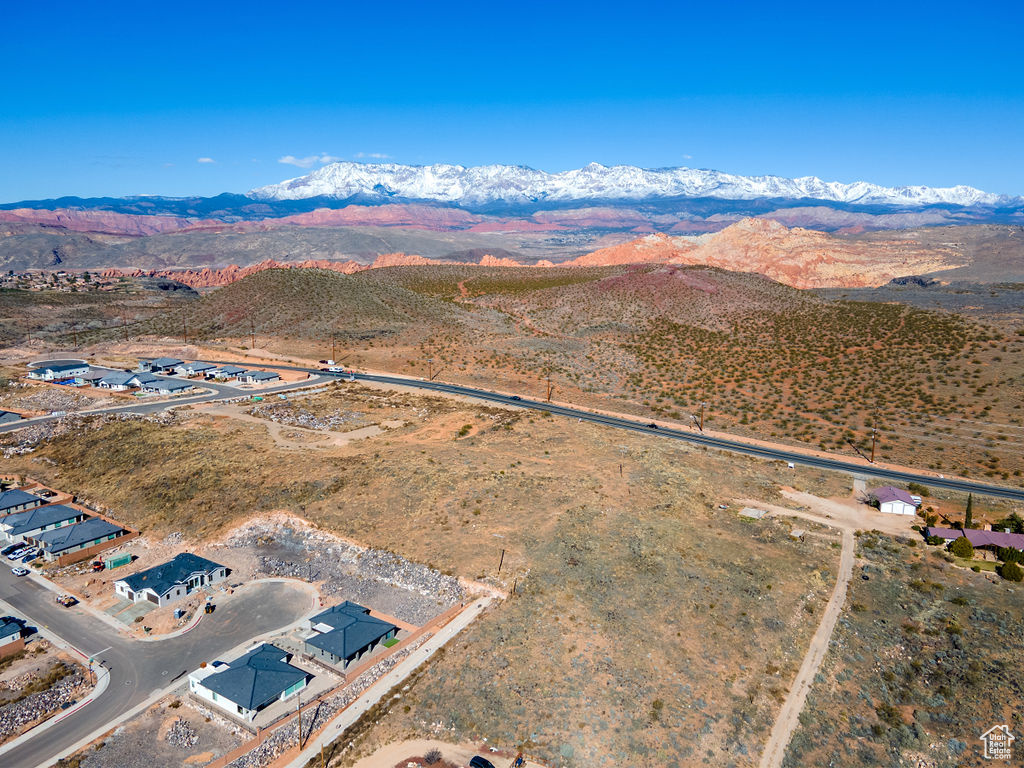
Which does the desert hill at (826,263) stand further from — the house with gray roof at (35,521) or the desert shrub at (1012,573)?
the house with gray roof at (35,521)

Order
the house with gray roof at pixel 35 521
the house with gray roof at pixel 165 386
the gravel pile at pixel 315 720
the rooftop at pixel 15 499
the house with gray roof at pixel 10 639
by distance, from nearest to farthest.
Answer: the gravel pile at pixel 315 720 < the house with gray roof at pixel 10 639 < the house with gray roof at pixel 35 521 < the rooftop at pixel 15 499 < the house with gray roof at pixel 165 386

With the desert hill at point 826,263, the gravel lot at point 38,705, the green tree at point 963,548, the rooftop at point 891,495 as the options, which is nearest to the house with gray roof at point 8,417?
the gravel lot at point 38,705

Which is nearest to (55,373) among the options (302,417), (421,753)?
(302,417)

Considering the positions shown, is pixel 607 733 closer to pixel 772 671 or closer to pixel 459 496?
pixel 772 671

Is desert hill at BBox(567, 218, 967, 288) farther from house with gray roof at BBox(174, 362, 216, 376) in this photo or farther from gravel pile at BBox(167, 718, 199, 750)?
gravel pile at BBox(167, 718, 199, 750)

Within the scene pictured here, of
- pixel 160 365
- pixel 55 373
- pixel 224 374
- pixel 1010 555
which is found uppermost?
pixel 160 365

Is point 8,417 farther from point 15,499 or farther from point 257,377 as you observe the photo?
point 257,377
